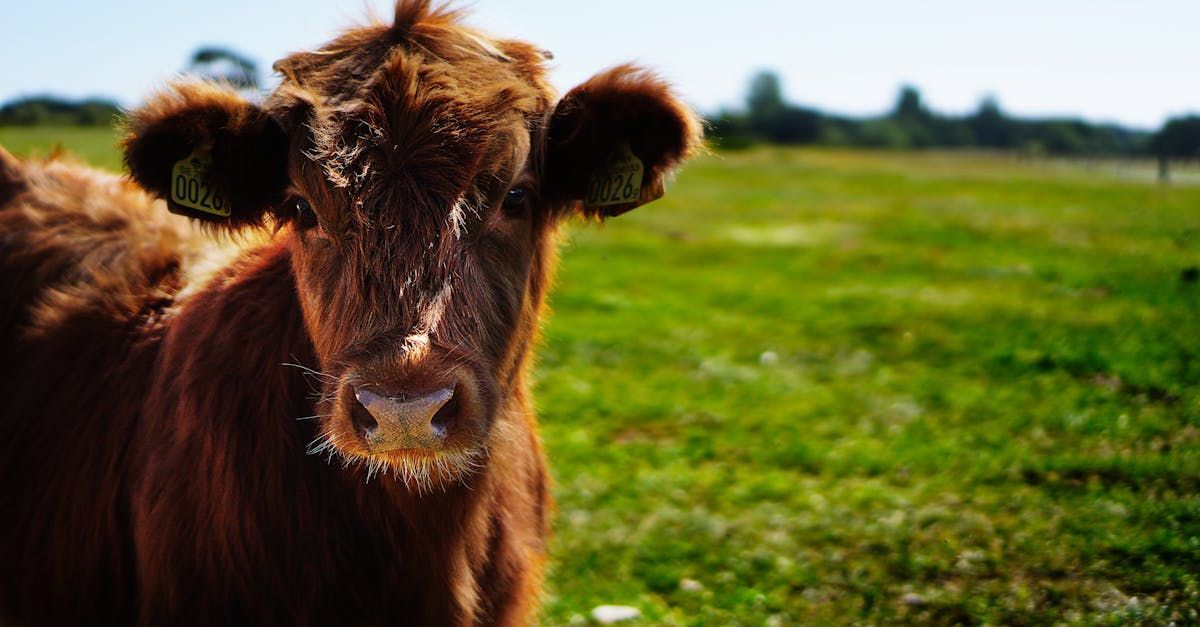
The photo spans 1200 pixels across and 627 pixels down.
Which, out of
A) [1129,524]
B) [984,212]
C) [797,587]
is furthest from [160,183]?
[984,212]

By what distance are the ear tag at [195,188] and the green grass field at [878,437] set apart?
2.52 meters

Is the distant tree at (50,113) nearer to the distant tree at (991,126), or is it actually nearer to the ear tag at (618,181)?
the ear tag at (618,181)

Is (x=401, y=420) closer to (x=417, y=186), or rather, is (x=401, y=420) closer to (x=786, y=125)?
(x=417, y=186)

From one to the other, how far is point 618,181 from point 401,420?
50.7 inches

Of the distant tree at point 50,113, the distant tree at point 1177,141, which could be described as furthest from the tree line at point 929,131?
the distant tree at point 50,113

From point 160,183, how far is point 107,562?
1407 mm

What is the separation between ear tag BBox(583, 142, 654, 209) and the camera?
10.3 feet

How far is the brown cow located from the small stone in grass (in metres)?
0.90

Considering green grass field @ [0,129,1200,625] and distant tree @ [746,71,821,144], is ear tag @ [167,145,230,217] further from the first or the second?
distant tree @ [746,71,821,144]

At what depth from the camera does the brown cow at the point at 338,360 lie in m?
2.55

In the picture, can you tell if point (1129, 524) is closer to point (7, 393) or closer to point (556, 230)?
point (556, 230)

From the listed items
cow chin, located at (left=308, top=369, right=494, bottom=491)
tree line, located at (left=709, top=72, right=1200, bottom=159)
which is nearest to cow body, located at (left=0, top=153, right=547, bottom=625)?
cow chin, located at (left=308, top=369, right=494, bottom=491)

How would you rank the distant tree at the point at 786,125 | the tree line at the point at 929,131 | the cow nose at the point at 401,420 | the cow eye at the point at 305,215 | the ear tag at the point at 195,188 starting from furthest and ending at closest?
the distant tree at the point at 786,125 → the tree line at the point at 929,131 → the ear tag at the point at 195,188 → the cow eye at the point at 305,215 → the cow nose at the point at 401,420

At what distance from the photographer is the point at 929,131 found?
87562 millimetres
